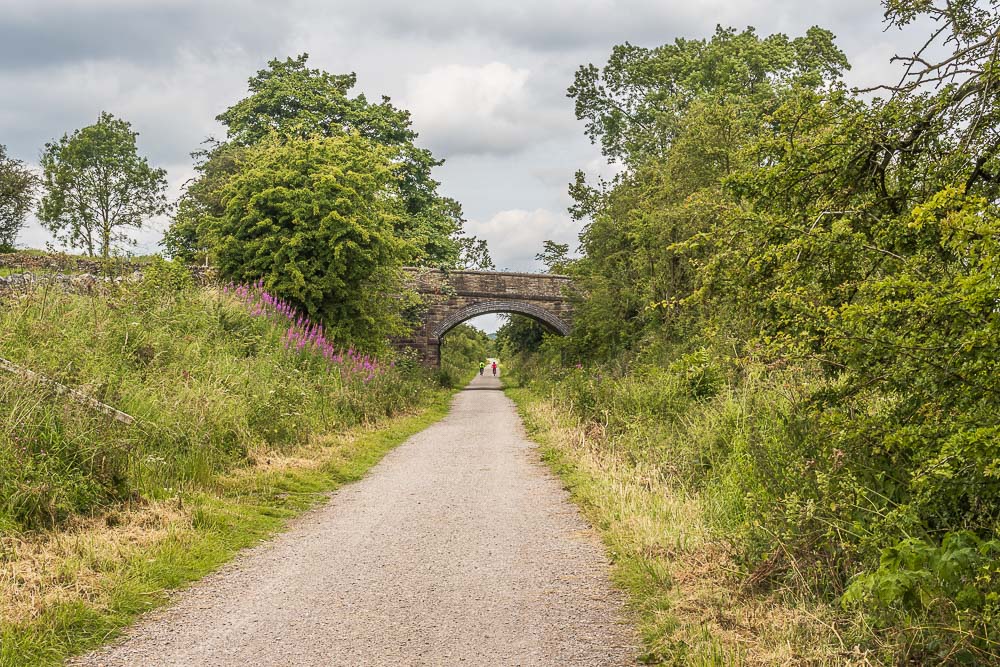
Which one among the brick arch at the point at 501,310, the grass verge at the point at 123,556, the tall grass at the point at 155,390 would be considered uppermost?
the brick arch at the point at 501,310

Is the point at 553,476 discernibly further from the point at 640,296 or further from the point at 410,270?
the point at 410,270

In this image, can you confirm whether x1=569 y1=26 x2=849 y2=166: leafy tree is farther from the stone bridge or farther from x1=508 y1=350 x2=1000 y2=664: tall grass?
x1=508 y1=350 x2=1000 y2=664: tall grass

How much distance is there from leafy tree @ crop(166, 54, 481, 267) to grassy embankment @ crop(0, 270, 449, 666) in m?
19.9

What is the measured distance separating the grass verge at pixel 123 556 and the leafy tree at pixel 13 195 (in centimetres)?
3501

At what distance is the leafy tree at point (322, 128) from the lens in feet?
105

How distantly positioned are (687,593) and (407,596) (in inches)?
71.4

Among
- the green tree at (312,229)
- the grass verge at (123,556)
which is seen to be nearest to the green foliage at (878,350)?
the grass verge at (123,556)

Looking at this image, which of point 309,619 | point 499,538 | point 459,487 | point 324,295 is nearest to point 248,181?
point 324,295

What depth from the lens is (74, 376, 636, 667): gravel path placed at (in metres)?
3.98

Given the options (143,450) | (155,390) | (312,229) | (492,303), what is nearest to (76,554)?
(143,450)

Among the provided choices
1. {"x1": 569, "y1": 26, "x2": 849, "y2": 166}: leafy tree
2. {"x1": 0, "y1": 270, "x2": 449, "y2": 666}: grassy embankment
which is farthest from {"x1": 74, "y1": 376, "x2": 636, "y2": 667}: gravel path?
{"x1": 569, "y1": 26, "x2": 849, "y2": 166}: leafy tree

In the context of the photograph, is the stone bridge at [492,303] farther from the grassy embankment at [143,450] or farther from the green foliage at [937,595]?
the green foliage at [937,595]

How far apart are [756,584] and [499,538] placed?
8.22 feet

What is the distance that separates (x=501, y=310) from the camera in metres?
34.7
